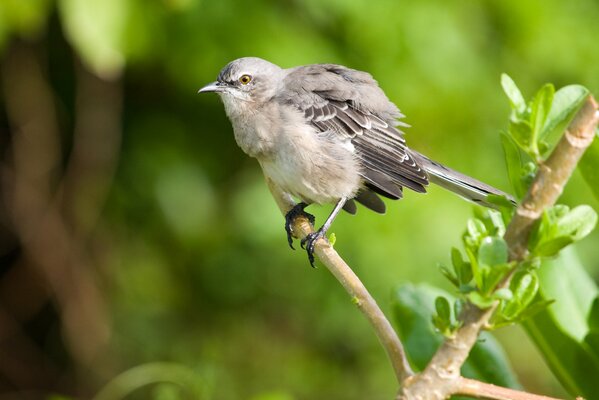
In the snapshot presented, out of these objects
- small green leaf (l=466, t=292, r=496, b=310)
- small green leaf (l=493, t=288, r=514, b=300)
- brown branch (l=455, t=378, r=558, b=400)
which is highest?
small green leaf (l=493, t=288, r=514, b=300)

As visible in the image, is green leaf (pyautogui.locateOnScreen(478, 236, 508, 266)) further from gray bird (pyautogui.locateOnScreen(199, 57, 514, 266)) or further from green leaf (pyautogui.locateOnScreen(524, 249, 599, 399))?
gray bird (pyautogui.locateOnScreen(199, 57, 514, 266))

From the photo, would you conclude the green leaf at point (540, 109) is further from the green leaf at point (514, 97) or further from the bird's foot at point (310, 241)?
the bird's foot at point (310, 241)

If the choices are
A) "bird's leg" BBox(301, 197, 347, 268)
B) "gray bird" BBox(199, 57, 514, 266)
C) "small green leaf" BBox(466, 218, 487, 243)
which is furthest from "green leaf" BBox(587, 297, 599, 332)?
"gray bird" BBox(199, 57, 514, 266)

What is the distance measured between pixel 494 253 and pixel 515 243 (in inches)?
1.6

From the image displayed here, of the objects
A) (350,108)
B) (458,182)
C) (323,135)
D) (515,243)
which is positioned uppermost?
(350,108)

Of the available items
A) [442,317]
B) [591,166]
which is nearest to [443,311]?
[442,317]

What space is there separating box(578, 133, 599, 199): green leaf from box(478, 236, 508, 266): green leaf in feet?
2.10

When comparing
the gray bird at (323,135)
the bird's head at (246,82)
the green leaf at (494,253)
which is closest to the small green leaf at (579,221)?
the green leaf at (494,253)

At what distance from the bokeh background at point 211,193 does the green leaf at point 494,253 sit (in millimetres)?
2819

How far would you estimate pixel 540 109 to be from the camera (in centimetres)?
127

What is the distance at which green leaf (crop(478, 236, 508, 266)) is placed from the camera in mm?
1195

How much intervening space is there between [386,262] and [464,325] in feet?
10.8

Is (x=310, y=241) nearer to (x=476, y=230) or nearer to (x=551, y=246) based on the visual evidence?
(x=476, y=230)

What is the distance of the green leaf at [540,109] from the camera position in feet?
4.14
